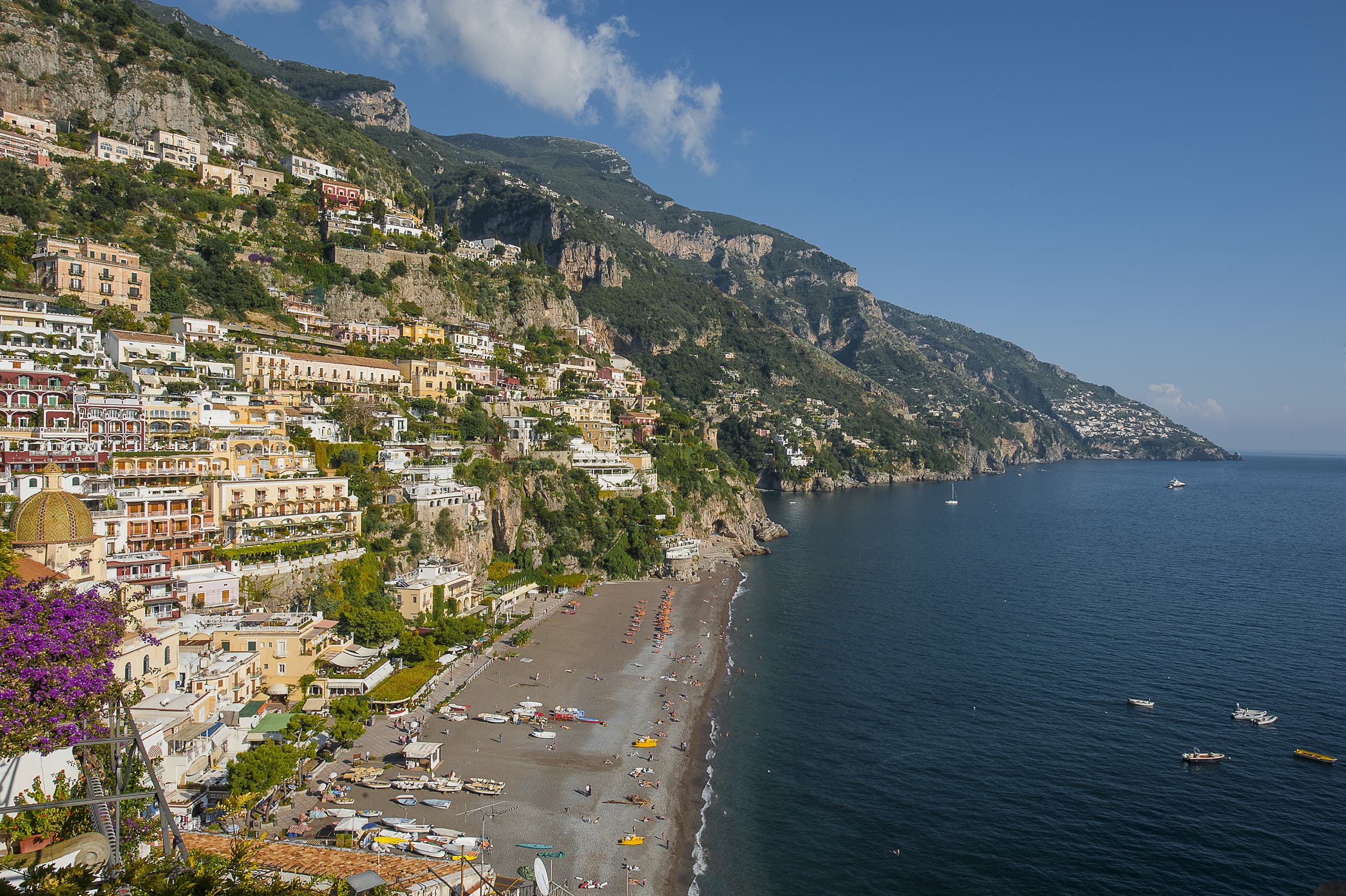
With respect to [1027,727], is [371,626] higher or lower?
higher

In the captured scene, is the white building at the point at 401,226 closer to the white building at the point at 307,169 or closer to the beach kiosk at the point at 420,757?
the white building at the point at 307,169

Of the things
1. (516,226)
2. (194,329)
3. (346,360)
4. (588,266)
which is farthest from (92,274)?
(516,226)

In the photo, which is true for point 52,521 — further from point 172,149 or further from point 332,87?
point 332,87

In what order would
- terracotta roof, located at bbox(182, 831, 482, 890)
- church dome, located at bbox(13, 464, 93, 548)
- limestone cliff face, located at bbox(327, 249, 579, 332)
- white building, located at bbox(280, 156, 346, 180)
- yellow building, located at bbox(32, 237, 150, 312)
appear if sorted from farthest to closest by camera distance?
white building, located at bbox(280, 156, 346, 180) < limestone cliff face, located at bbox(327, 249, 579, 332) < yellow building, located at bbox(32, 237, 150, 312) < church dome, located at bbox(13, 464, 93, 548) < terracotta roof, located at bbox(182, 831, 482, 890)

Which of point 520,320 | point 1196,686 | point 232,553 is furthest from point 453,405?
point 1196,686

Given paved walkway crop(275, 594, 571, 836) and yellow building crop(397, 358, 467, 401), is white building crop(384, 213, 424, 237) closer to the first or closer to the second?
yellow building crop(397, 358, 467, 401)

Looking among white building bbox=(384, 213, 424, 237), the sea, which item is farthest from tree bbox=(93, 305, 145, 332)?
the sea

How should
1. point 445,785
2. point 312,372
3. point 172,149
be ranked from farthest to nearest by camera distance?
point 172,149
point 312,372
point 445,785
